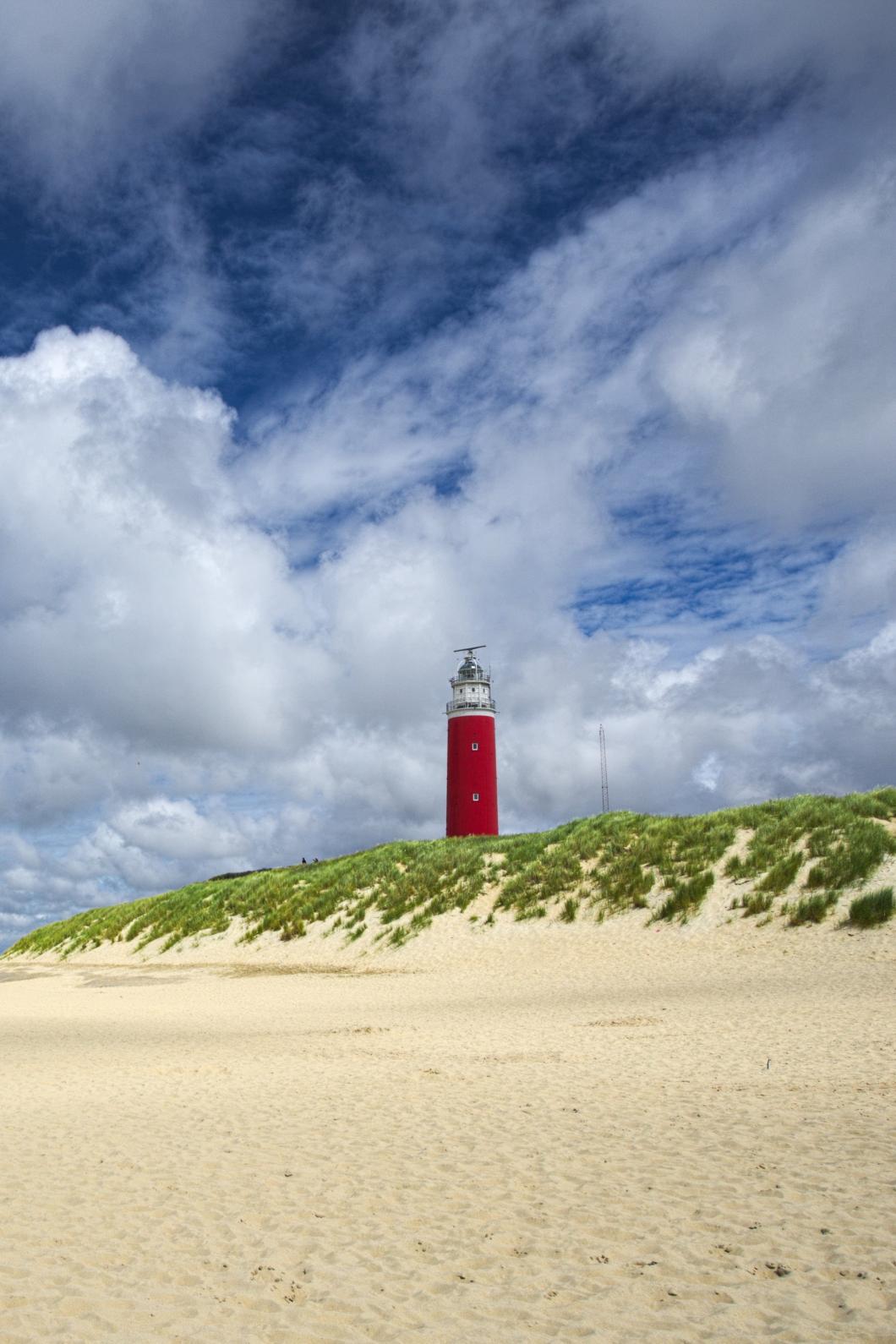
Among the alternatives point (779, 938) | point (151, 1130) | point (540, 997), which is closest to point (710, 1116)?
point (151, 1130)

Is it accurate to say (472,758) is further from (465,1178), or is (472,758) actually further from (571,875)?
(465,1178)

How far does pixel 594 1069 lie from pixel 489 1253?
5.96 meters

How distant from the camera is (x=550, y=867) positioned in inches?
1224

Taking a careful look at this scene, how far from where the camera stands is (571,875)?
29969 mm

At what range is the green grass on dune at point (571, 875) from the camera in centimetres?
2573

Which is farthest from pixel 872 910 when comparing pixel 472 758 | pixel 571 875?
pixel 472 758

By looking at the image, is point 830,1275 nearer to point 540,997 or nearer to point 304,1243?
point 304,1243

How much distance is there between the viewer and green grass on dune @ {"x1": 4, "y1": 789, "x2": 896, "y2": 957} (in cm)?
2573

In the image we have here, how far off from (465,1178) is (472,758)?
39.0 metres

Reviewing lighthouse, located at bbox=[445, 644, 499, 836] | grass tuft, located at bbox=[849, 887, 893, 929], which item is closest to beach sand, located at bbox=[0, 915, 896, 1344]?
grass tuft, located at bbox=[849, 887, 893, 929]

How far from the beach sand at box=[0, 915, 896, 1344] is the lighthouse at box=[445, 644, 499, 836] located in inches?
1112

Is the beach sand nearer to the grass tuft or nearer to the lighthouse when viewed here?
the grass tuft

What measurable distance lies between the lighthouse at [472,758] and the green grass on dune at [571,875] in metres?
5.43

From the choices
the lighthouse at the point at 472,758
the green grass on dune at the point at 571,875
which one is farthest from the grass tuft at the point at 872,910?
the lighthouse at the point at 472,758
